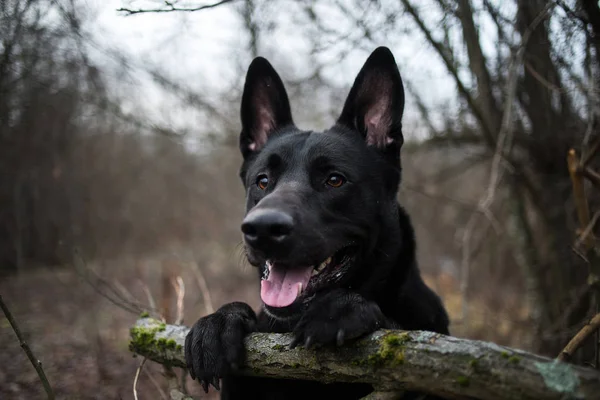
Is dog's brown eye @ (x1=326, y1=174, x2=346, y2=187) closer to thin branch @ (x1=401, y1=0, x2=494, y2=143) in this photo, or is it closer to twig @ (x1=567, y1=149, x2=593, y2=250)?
twig @ (x1=567, y1=149, x2=593, y2=250)

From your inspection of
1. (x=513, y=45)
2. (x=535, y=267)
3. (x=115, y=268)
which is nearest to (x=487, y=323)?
(x=535, y=267)

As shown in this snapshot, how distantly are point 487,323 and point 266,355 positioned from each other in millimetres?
6156

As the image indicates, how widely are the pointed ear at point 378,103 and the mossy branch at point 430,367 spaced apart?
1.61 metres

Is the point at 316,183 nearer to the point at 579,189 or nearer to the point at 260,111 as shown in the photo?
the point at 260,111

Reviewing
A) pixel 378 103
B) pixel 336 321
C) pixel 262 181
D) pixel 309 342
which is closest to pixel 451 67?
pixel 378 103

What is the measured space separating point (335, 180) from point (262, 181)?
19.7 inches

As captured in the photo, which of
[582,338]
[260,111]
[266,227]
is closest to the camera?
[266,227]

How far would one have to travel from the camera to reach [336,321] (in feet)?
6.53

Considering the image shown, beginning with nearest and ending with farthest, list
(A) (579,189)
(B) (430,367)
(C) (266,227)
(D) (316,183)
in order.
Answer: (B) (430,367) < (C) (266,227) < (D) (316,183) < (A) (579,189)

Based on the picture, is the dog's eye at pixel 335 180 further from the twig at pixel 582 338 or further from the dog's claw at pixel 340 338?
the twig at pixel 582 338

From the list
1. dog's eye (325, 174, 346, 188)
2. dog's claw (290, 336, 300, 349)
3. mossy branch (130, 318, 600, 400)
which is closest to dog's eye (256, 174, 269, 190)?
dog's eye (325, 174, 346, 188)

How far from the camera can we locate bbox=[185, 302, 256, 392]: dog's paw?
7.38 feet

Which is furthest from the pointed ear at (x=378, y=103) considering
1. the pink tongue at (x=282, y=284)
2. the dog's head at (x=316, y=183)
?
the pink tongue at (x=282, y=284)

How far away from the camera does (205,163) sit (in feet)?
43.7
